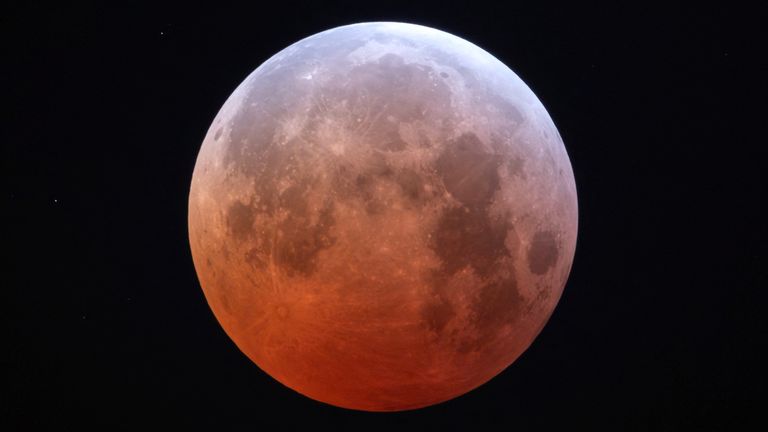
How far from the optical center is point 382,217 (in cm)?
331

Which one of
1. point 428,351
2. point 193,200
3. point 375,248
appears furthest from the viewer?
point 193,200

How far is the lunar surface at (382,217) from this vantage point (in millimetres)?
3344

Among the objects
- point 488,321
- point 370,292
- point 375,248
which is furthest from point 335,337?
point 488,321

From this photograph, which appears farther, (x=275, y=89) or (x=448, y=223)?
(x=275, y=89)

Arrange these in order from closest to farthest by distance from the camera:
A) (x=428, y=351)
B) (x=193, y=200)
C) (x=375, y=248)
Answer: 1. (x=375, y=248)
2. (x=428, y=351)
3. (x=193, y=200)

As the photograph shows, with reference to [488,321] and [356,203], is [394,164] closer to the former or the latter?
[356,203]

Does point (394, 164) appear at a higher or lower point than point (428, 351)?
higher

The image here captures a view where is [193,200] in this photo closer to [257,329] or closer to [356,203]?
[257,329]

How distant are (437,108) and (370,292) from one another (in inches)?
41.5

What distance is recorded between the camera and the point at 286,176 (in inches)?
136

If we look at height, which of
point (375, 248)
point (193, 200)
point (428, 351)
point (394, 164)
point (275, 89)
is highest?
point (275, 89)

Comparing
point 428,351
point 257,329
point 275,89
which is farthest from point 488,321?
point 275,89

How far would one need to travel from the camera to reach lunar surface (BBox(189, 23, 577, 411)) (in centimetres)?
334

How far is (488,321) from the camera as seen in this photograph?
3633 mm
